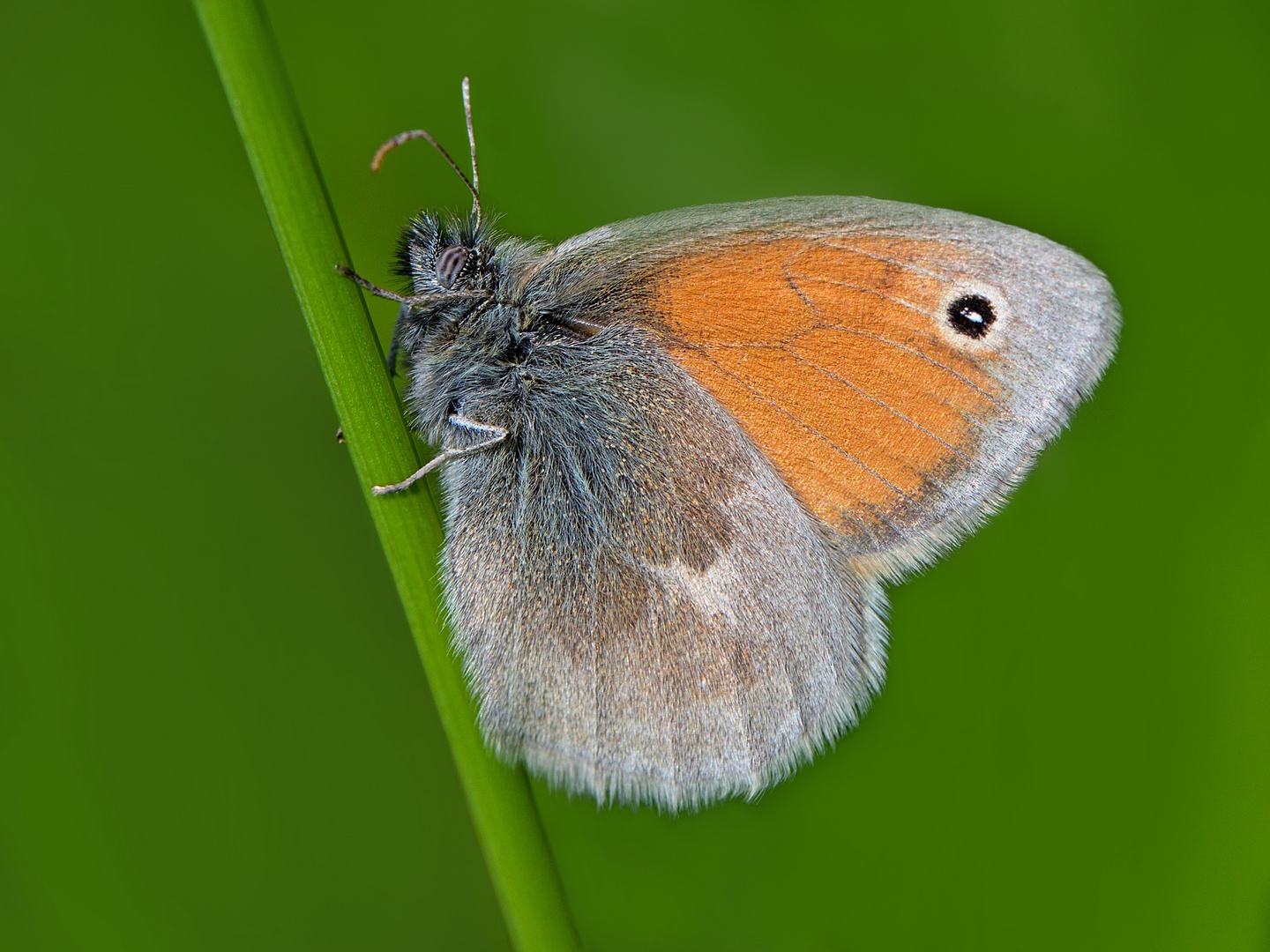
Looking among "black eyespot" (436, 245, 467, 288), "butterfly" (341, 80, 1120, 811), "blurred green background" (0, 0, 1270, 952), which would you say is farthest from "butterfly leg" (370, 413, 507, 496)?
"blurred green background" (0, 0, 1270, 952)

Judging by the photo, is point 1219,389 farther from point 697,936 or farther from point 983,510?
point 697,936

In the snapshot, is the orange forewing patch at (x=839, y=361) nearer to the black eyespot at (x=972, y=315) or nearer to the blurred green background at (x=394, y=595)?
the black eyespot at (x=972, y=315)

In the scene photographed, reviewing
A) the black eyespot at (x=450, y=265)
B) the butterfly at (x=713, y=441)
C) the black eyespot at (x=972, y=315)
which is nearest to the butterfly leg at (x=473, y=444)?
the butterfly at (x=713, y=441)

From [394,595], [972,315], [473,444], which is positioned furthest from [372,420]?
[972,315]

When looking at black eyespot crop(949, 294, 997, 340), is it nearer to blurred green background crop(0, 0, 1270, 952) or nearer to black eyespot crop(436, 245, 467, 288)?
blurred green background crop(0, 0, 1270, 952)

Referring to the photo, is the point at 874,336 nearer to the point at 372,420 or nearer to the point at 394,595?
the point at 372,420

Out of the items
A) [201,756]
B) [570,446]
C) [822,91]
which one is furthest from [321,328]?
[822,91]
